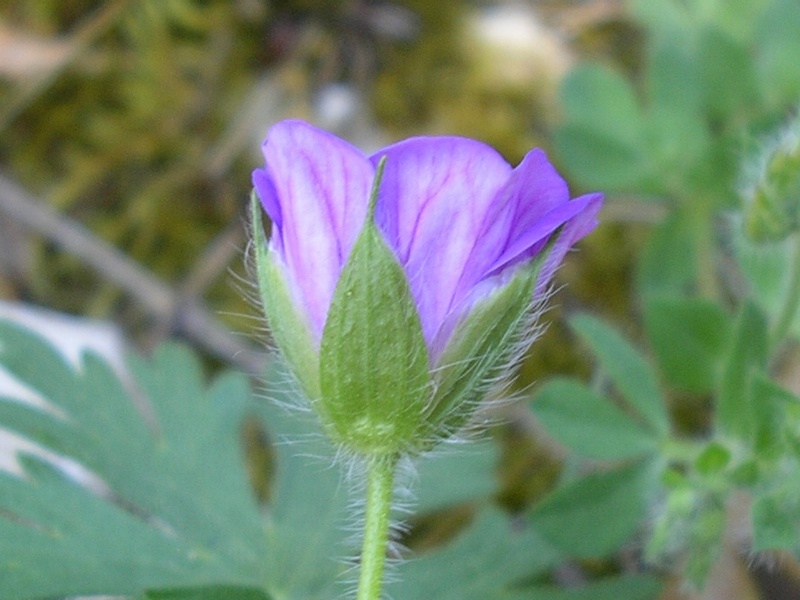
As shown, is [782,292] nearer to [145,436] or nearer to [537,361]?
[537,361]

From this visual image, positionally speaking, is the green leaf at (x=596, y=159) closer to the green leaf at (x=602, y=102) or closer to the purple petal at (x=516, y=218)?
the green leaf at (x=602, y=102)

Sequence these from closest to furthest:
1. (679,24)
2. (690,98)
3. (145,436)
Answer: (145,436), (690,98), (679,24)

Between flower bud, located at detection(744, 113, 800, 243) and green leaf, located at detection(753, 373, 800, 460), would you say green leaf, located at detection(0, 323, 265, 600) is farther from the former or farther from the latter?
flower bud, located at detection(744, 113, 800, 243)

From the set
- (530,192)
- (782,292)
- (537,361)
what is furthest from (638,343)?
(530,192)

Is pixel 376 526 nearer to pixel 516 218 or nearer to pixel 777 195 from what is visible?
pixel 516 218

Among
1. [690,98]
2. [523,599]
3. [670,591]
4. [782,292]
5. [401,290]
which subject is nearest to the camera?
[401,290]

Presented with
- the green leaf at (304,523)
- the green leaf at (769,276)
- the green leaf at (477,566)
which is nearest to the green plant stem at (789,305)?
the green leaf at (769,276)
